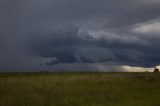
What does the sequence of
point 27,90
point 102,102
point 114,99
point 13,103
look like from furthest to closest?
point 27,90
point 114,99
point 102,102
point 13,103

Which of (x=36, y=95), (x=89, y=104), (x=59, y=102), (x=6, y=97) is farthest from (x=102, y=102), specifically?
(x=6, y=97)

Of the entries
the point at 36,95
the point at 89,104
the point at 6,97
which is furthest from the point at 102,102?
the point at 6,97

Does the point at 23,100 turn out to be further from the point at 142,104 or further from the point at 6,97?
the point at 142,104

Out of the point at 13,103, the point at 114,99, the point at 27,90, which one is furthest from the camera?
the point at 27,90

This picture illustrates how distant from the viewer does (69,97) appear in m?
22.9

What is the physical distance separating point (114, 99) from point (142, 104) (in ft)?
10.3

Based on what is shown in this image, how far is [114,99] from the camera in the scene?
23.8 metres

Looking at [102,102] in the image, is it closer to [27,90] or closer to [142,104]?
[142,104]

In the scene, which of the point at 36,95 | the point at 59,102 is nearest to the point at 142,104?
the point at 59,102

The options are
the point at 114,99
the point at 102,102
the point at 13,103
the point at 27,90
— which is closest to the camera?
the point at 13,103

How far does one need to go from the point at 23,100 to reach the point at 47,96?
233 centimetres

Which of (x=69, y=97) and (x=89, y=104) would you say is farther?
(x=69, y=97)

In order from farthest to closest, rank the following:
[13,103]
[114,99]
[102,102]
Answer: [114,99] → [102,102] → [13,103]

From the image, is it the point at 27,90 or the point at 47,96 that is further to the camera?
the point at 27,90
